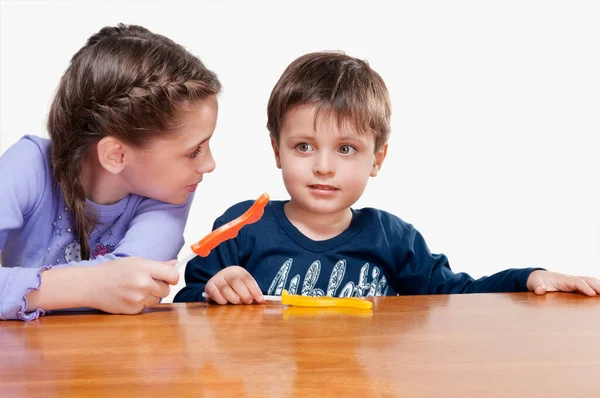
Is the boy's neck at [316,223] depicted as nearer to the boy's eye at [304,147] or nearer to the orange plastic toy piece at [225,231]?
the boy's eye at [304,147]

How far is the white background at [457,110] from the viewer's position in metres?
2.39

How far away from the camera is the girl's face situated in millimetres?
1365

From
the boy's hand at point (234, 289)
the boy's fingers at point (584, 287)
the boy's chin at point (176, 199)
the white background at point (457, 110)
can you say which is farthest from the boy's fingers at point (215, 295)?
the white background at point (457, 110)

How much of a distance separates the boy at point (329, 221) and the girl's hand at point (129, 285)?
0.24 m

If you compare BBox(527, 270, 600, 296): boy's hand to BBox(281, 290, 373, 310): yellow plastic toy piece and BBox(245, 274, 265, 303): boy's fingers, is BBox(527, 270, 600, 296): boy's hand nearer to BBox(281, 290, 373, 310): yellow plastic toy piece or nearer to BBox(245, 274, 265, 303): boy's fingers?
BBox(281, 290, 373, 310): yellow plastic toy piece

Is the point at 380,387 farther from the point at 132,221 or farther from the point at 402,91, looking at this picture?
the point at 402,91

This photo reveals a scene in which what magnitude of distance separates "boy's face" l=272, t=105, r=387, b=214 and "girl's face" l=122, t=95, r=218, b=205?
137 millimetres

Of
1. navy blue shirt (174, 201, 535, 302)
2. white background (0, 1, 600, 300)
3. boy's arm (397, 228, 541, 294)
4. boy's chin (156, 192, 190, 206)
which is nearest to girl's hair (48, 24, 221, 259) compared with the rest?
boy's chin (156, 192, 190, 206)

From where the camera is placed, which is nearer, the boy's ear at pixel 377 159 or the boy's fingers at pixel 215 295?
the boy's fingers at pixel 215 295

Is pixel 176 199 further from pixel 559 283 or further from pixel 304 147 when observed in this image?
pixel 559 283

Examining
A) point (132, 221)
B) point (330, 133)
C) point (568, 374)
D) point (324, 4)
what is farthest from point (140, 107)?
point (324, 4)

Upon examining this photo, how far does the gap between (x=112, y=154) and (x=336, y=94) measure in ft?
1.31

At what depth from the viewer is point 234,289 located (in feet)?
3.77

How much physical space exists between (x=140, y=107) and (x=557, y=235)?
1727mm
